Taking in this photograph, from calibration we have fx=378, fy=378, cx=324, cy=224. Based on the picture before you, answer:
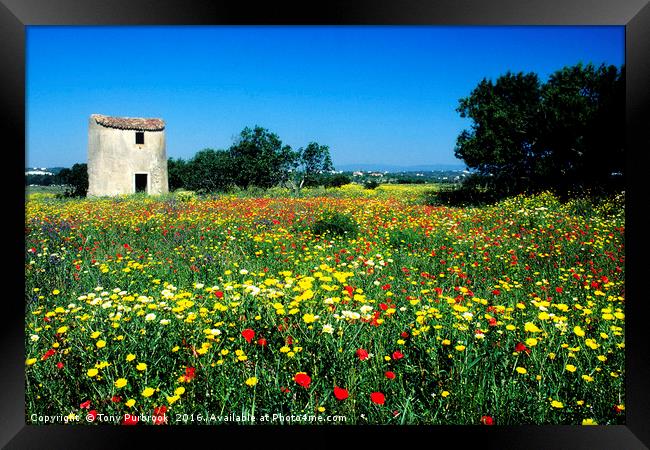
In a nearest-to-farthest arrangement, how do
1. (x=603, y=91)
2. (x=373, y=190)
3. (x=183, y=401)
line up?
(x=183, y=401) → (x=603, y=91) → (x=373, y=190)

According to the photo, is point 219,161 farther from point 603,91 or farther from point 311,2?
point 603,91

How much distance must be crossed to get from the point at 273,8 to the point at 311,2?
0.68 feet

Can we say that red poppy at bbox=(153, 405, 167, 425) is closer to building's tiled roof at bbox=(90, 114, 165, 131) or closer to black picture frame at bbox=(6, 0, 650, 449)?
black picture frame at bbox=(6, 0, 650, 449)

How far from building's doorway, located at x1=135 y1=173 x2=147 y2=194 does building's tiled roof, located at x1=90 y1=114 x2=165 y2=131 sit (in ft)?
2.83

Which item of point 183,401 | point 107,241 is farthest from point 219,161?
point 183,401

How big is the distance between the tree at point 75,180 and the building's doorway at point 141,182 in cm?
60

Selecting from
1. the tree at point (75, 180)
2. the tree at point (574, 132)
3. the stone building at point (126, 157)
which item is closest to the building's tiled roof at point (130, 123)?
the stone building at point (126, 157)

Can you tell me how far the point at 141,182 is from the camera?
5.38 metres

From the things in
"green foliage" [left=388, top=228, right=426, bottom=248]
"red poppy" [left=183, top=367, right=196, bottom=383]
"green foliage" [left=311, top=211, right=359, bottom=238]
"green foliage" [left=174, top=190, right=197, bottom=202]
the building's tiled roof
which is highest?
the building's tiled roof

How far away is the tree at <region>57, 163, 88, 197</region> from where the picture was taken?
3.91 meters

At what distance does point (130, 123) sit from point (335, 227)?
9.31 feet

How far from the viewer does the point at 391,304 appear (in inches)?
109

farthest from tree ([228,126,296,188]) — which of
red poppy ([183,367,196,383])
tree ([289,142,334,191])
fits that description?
red poppy ([183,367,196,383])
